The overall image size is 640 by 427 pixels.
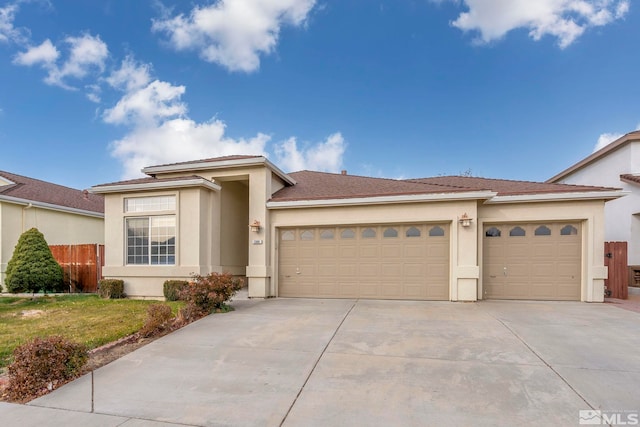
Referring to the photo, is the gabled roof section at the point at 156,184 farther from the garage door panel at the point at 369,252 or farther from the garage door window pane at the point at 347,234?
the garage door panel at the point at 369,252

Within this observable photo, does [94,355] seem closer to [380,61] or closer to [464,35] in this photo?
[380,61]

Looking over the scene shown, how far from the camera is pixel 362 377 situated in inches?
167

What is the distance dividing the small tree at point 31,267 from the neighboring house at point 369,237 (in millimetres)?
2427

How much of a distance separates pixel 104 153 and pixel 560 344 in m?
22.3

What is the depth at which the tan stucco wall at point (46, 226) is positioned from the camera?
13148 mm

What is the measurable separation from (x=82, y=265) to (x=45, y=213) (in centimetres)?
420

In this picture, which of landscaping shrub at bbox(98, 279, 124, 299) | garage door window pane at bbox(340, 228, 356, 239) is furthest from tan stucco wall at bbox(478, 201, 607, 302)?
landscaping shrub at bbox(98, 279, 124, 299)

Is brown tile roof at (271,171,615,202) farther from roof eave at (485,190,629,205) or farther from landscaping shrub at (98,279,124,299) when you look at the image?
landscaping shrub at (98,279,124,299)

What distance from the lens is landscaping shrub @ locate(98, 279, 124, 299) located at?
10477mm

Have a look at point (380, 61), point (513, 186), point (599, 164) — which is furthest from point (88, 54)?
point (599, 164)

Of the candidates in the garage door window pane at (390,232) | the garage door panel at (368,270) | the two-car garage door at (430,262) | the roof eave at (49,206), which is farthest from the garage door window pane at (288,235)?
the roof eave at (49,206)

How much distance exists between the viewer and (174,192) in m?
10.6

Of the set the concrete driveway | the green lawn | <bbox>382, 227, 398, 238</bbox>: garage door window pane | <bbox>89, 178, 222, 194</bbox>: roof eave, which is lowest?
the green lawn

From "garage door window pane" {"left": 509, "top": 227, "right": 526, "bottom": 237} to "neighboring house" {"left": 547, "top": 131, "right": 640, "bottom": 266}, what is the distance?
5.13 meters
